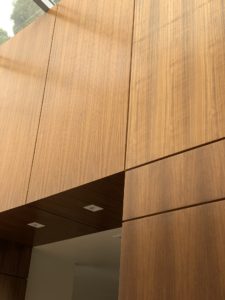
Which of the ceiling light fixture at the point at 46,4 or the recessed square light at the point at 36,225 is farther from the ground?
the ceiling light fixture at the point at 46,4

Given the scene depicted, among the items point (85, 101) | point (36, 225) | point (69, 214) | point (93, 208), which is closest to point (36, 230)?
point (36, 225)

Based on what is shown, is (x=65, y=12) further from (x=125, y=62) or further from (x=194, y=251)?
(x=194, y=251)

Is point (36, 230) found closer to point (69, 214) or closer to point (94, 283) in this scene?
point (69, 214)

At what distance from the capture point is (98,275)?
6090 mm

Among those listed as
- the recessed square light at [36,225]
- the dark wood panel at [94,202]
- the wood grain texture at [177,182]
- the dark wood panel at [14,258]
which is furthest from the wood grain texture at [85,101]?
the dark wood panel at [14,258]

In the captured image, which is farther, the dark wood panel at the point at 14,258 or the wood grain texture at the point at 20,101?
the dark wood panel at the point at 14,258

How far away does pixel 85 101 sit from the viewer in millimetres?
2990

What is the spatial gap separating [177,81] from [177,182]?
633 millimetres

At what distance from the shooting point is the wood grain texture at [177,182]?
191 centimetres

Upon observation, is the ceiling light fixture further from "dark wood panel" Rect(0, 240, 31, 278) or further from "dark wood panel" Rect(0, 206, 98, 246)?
"dark wood panel" Rect(0, 240, 31, 278)

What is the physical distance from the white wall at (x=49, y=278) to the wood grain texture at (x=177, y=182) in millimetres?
2871

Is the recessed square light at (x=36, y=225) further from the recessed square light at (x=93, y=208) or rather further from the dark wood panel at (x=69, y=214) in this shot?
the recessed square light at (x=93, y=208)

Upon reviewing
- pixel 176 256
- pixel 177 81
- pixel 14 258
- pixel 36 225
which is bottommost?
pixel 176 256

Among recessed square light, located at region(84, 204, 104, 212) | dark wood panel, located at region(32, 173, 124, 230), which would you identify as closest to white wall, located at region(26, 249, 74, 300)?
dark wood panel, located at region(32, 173, 124, 230)
